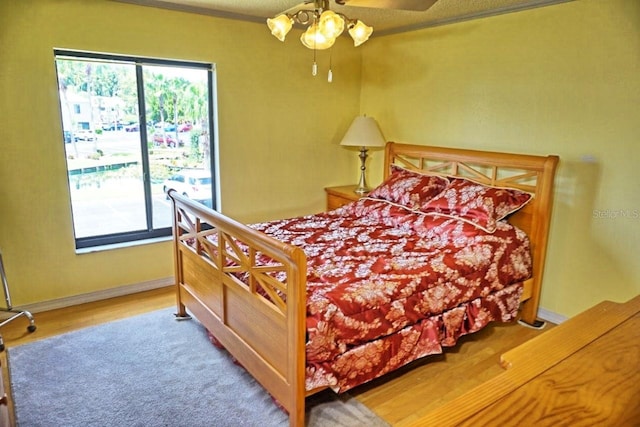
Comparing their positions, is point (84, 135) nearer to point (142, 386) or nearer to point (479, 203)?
point (142, 386)

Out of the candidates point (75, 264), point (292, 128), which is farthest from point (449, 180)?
point (75, 264)

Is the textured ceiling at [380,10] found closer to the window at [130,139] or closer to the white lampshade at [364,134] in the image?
the window at [130,139]

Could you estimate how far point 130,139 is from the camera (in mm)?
3553

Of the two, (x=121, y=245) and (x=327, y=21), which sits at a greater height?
(x=327, y=21)

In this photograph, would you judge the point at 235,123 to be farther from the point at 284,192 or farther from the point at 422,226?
the point at 422,226

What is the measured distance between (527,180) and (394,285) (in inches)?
62.7

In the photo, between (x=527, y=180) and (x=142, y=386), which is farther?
(x=527, y=180)

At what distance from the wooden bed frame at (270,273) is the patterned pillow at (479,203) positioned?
16cm

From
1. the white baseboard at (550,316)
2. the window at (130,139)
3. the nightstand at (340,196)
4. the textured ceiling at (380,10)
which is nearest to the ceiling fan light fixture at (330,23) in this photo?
the textured ceiling at (380,10)

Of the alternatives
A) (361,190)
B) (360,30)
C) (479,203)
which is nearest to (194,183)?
(361,190)

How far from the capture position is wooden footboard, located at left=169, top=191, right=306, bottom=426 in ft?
6.29

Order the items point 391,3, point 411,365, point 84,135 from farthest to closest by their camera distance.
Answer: point 84,135
point 411,365
point 391,3

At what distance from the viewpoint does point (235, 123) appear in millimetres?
3867

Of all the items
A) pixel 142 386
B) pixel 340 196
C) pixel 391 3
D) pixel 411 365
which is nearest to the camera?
pixel 391 3
